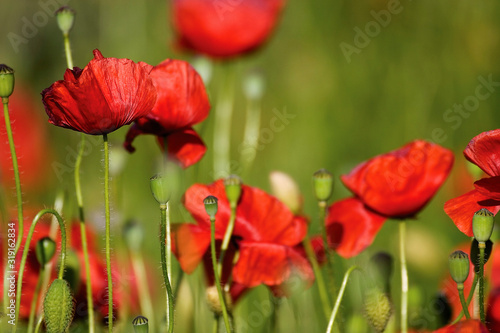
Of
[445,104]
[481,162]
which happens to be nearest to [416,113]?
[445,104]

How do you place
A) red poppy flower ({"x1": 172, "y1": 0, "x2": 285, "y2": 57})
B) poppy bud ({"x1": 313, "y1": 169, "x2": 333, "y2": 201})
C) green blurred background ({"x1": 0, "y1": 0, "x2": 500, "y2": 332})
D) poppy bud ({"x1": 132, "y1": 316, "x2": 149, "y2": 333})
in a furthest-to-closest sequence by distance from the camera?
green blurred background ({"x1": 0, "y1": 0, "x2": 500, "y2": 332})
red poppy flower ({"x1": 172, "y1": 0, "x2": 285, "y2": 57})
poppy bud ({"x1": 313, "y1": 169, "x2": 333, "y2": 201})
poppy bud ({"x1": 132, "y1": 316, "x2": 149, "y2": 333})

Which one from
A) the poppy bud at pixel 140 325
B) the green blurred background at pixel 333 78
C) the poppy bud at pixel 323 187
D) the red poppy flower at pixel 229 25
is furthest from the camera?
the green blurred background at pixel 333 78

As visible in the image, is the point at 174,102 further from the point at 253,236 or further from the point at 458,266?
the point at 458,266

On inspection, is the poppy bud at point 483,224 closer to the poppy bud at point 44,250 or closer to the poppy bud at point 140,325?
the poppy bud at point 140,325

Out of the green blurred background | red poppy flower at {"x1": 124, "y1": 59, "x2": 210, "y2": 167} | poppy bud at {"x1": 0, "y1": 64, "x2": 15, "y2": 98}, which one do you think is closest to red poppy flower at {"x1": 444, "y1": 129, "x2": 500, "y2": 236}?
red poppy flower at {"x1": 124, "y1": 59, "x2": 210, "y2": 167}

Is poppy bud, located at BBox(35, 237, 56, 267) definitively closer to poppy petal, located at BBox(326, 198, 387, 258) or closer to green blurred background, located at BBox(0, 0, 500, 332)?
poppy petal, located at BBox(326, 198, 387, 258)

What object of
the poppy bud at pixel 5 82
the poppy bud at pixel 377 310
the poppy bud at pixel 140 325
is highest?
the poppy bud at pixel 5 82

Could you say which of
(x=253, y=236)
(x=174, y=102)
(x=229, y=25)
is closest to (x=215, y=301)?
(x=253, y=236)

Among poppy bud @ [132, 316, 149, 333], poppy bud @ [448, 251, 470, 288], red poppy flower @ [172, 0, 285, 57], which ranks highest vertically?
red poppy flower @ [172, 0, 285, 57]

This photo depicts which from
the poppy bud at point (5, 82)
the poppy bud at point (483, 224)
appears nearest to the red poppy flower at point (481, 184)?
the poppy bud at point (483, 224)
